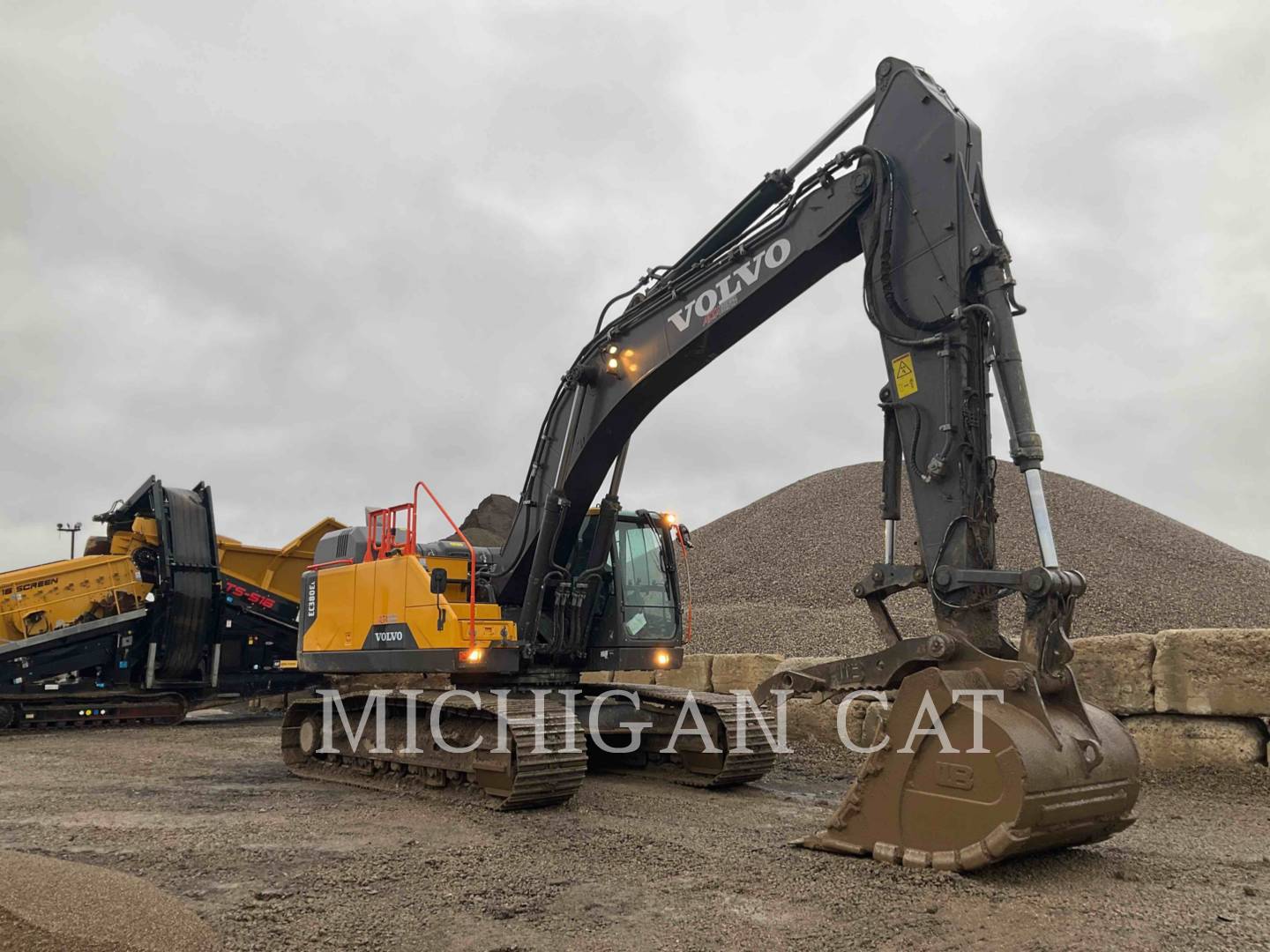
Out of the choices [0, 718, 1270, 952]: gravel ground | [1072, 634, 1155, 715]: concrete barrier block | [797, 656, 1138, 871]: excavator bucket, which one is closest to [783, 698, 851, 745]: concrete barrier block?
[0, 718, 1270, 952]: gravel ground

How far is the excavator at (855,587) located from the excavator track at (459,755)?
0.08 feet

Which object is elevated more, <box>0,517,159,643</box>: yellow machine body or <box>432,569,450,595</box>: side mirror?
<box>0,517,159,643</box>: yellow machine body

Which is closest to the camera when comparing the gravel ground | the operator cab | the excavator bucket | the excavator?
the gravel ground

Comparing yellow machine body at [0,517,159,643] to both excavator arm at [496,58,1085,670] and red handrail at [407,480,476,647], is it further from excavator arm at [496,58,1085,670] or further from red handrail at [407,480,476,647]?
excavator arm at [496,58,1085,670]

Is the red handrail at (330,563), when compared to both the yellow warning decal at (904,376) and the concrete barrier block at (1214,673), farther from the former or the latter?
the concrete barrier block at (1214,673)

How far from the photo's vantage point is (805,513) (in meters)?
25.3

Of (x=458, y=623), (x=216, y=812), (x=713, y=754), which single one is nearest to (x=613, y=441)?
(x=458, y=623)

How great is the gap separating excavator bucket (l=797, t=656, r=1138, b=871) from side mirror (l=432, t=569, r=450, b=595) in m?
3.77

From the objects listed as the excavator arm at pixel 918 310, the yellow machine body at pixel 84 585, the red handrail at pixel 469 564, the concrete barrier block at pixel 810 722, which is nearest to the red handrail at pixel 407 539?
the red handrail at pixel 469 564

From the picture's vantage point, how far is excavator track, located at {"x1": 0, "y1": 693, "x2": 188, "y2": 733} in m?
13.6

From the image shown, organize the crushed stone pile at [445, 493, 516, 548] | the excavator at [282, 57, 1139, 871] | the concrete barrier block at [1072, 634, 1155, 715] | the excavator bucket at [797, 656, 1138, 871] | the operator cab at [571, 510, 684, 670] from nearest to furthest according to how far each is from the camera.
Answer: the excavator bucket at [797, 656, 1138, 871]
the excavator at [282, 57, 1139, 871]
the concrete barrier block at [1072, 634, 1155, 715]
the operator cab at [571, 510, 684, 670]
the crushed stone pile at [445, 493, 516, 548]

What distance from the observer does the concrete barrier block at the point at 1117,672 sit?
802 centimetres

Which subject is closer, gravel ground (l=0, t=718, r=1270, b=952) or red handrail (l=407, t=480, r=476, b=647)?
gravel ground (l=0, t=718, r=1270, b=952)

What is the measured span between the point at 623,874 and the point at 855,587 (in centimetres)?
214
